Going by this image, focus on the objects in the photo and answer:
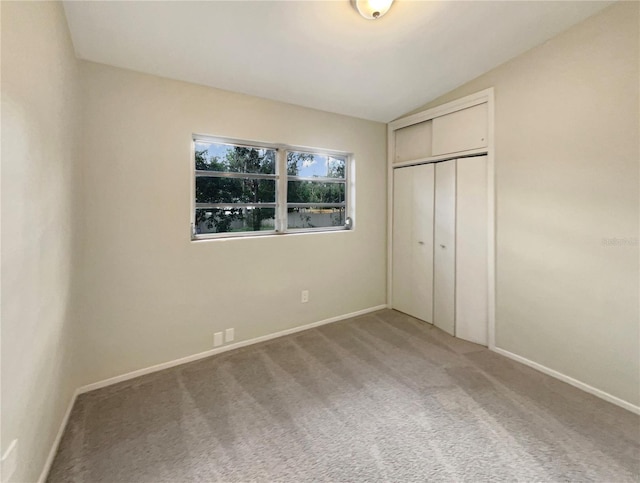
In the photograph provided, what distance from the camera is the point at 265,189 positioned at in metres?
3.04

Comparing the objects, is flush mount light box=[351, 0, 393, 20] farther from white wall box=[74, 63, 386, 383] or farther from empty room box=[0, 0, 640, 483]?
white wall box=[74, 63, 386, 383]

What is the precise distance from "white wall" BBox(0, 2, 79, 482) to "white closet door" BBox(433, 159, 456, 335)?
3.15 metres

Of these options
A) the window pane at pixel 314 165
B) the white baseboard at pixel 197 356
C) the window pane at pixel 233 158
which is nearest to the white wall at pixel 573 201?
the window pane at pixel 314 165

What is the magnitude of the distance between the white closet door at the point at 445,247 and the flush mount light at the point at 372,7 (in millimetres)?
1639

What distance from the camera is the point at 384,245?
3885 mm

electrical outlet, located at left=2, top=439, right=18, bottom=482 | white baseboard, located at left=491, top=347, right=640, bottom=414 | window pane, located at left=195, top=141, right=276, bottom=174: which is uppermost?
window pane, located at left=195, top=141, right=276, bottom=174

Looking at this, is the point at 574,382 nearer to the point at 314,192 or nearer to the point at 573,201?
the point at 573,201

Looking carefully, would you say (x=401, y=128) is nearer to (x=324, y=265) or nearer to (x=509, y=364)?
(x=324, y=265)

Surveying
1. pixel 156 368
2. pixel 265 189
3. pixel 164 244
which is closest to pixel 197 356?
pixel 156 368

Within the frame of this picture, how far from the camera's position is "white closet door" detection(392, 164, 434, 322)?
11.0 feet

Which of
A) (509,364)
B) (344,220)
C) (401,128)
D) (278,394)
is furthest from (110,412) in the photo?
(401,128)

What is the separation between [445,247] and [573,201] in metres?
1.15

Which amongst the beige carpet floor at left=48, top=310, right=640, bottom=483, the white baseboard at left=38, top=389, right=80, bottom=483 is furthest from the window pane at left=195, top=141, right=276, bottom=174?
the white baseboard at left=38, top=389, right=80, bottom=483

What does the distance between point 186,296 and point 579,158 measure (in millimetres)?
3315
